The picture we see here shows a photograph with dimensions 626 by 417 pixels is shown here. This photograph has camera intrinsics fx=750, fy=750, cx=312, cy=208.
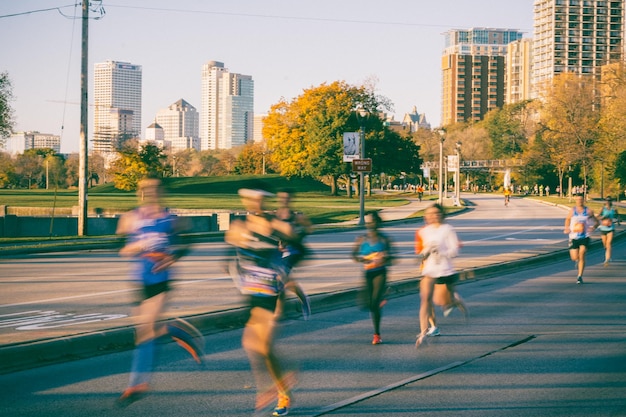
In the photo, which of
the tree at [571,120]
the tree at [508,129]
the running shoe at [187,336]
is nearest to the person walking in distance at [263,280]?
the running shoe at [187,336]

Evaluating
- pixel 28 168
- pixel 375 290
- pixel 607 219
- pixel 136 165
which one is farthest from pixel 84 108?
pixel 28 168

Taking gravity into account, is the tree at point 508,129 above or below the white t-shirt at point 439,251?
above

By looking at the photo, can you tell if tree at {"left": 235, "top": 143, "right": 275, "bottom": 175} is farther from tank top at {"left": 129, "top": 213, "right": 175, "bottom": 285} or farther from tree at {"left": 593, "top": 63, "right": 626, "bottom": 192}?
tank top at {"left": 129, "top": 213, "right": 175, "bottom": 285}

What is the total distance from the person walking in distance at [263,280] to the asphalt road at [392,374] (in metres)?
0.35

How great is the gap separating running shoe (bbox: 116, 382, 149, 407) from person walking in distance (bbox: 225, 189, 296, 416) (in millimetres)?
1119

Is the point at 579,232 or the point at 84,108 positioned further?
the point at 84,108

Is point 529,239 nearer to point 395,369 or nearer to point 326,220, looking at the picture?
point 326,220

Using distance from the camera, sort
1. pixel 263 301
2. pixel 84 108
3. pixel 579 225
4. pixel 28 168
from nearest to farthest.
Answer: pixel 263 301 → pixel 579 225 → pixel 84 108 → pixel 28 168

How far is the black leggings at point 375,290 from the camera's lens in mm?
9898

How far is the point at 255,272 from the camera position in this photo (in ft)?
21.8

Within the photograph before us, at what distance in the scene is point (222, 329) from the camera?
427 inches

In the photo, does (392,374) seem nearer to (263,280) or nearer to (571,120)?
(263,280)

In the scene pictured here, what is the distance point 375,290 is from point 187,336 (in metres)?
3.00

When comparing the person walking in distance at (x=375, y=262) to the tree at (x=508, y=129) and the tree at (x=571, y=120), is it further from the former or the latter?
the tree at (x=508, y=129)
